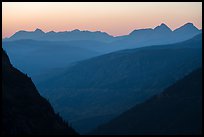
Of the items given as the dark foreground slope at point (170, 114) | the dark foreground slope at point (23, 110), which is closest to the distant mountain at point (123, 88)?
the dark foreground slope at point (170, 114)

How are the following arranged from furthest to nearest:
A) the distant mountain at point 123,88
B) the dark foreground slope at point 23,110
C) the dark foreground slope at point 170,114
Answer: the distant mountain at point 123,88 < the dark foreground slope at point 170,114 < the dark foreground slope at point 23,110

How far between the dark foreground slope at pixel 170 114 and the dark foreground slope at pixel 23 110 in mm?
28192

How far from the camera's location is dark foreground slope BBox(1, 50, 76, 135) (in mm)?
54969

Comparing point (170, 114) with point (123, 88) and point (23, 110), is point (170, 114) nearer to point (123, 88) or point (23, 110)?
point (23, 110)

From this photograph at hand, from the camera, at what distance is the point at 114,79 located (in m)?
189

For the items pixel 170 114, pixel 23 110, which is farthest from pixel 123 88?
pixel 23 110

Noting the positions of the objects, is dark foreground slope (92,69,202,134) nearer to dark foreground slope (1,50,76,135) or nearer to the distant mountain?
the distant mountain

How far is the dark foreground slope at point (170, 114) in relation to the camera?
8456 cm

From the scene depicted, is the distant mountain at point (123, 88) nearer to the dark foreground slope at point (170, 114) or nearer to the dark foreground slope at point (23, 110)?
the dark foreground slope at point (170, 114)

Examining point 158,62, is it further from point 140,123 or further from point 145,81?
point 140,123

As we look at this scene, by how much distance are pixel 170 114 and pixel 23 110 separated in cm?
4248

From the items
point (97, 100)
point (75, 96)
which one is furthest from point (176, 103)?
point (75, 96)

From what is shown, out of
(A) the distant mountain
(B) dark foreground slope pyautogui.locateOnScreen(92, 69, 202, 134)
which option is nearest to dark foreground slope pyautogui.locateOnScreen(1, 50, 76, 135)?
(B) dark foreground slope pyautogui.locateOnScreen(92, 69, 202, 134)

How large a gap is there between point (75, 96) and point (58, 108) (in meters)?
20.3
